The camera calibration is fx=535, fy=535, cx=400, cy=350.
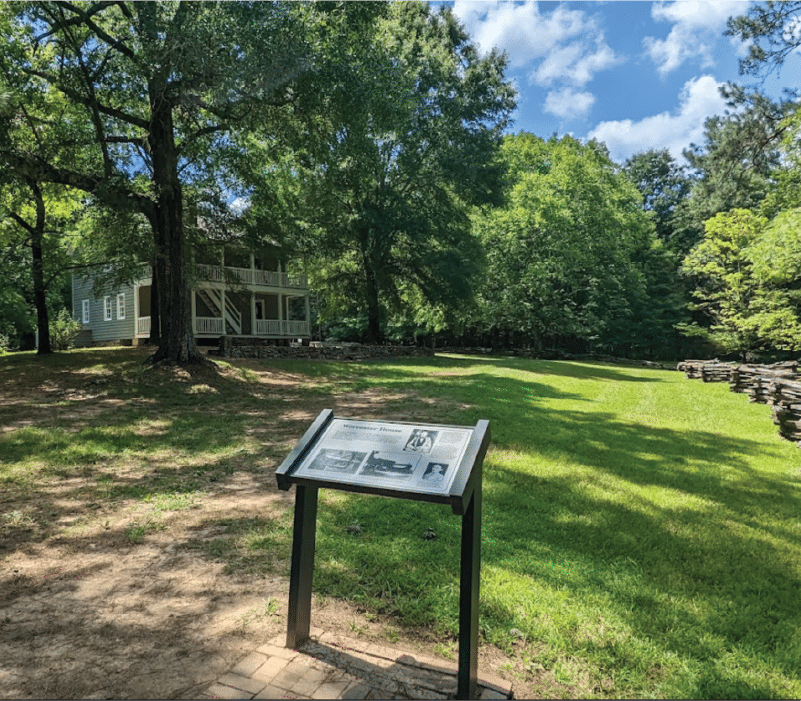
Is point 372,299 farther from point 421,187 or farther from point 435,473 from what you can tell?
point 435,473

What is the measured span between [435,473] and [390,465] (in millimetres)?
245

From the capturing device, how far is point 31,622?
3.20 meters

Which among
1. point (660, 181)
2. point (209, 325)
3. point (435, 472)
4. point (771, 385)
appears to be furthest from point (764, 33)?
point (660, 181)

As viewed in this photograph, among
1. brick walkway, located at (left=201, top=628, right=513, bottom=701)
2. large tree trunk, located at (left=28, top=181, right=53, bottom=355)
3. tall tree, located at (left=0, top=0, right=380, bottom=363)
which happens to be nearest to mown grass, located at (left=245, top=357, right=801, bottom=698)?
brick walkway, located at (left=201, top=628, right=513, bottom=701)

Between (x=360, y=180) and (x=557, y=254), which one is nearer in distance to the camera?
(x=360, y=180)

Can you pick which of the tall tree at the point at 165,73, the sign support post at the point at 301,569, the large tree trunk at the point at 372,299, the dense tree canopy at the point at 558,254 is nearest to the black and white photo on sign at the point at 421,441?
the sign support post at the point at 301,569

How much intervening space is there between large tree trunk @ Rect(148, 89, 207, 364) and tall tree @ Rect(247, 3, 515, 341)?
723 centimetres

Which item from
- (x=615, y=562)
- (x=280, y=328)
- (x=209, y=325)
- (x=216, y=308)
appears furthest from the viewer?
(x=280, y=328)

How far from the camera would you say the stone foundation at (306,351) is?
20.7 m

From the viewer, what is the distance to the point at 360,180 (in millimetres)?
22188

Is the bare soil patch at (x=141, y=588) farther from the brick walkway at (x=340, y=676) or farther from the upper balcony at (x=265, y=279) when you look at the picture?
the upper balcony at (x=265, y=279)

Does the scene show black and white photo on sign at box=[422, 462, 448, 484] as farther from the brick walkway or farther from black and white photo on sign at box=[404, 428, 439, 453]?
the brick walkway

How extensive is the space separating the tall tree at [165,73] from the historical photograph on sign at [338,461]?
367 inches

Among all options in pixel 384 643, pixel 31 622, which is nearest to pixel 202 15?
pixel 31 622
